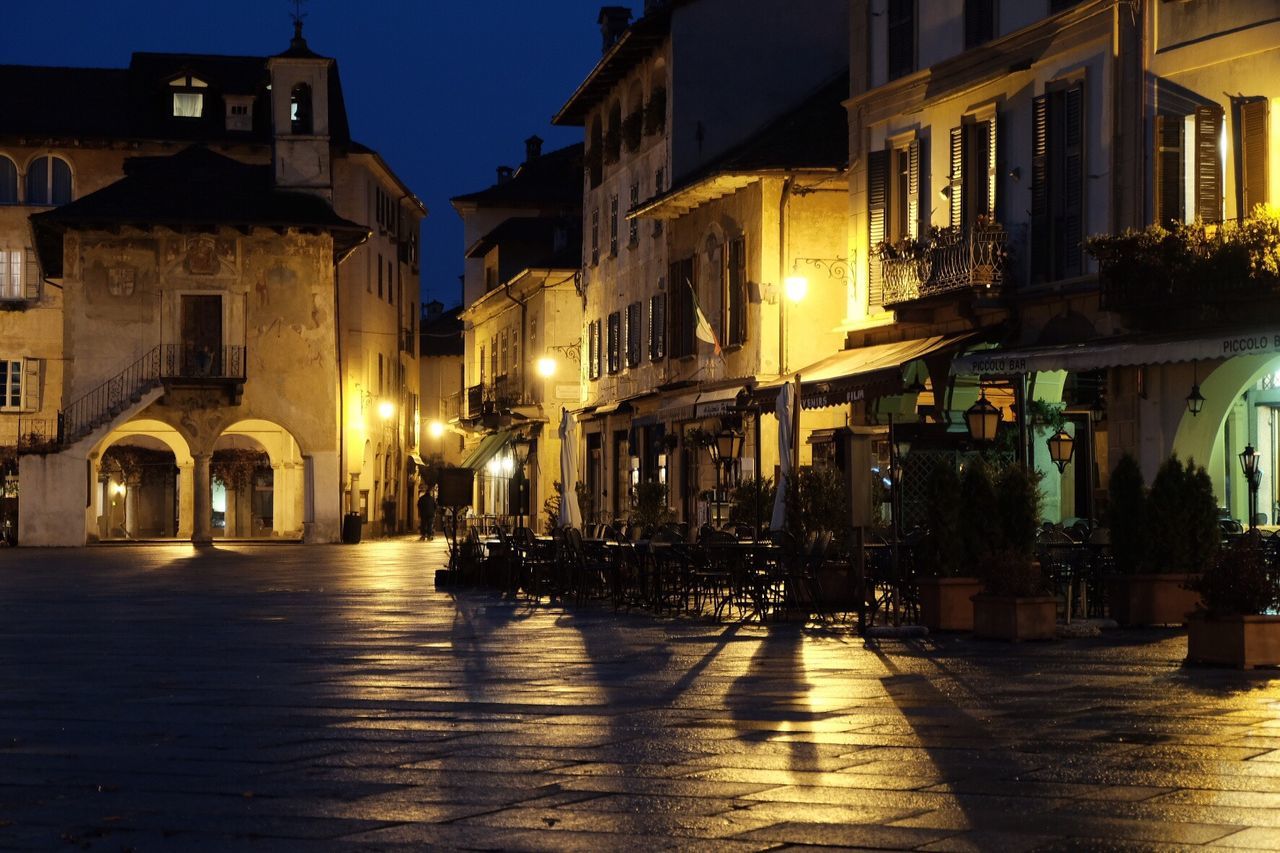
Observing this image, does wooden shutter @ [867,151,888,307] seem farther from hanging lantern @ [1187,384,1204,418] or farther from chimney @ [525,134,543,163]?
chimney @ [525,134,543,163]

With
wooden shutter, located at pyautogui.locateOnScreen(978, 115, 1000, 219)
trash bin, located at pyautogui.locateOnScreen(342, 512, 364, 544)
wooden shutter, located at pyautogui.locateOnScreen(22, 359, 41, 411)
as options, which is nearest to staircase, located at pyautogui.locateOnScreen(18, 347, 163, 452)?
trash bin, located at pyautogui.locateOnScreen(342, 512, 364, 544)

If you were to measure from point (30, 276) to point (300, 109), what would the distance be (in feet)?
33.8

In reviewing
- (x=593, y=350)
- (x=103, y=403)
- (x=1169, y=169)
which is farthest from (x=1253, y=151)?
(x=103, y=403)

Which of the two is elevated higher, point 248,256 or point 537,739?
point 248,256

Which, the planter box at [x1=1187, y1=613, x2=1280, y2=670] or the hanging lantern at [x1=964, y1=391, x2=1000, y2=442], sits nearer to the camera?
the planter box at [x1=1187, y1=613, x2=1280, y2=670]

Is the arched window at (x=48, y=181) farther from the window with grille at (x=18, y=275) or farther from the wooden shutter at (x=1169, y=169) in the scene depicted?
the wooden shutter at (x=1169, y=169)

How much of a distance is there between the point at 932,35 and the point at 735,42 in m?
11.7

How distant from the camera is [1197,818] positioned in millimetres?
7582

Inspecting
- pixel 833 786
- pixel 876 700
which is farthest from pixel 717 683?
pixel 833 786

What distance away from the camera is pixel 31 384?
202 feet

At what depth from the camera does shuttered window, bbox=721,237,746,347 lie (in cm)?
3609

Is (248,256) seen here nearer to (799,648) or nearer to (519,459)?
(519,459)

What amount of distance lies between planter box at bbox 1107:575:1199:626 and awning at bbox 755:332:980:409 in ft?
26.6

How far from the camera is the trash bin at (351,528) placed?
55.3m
